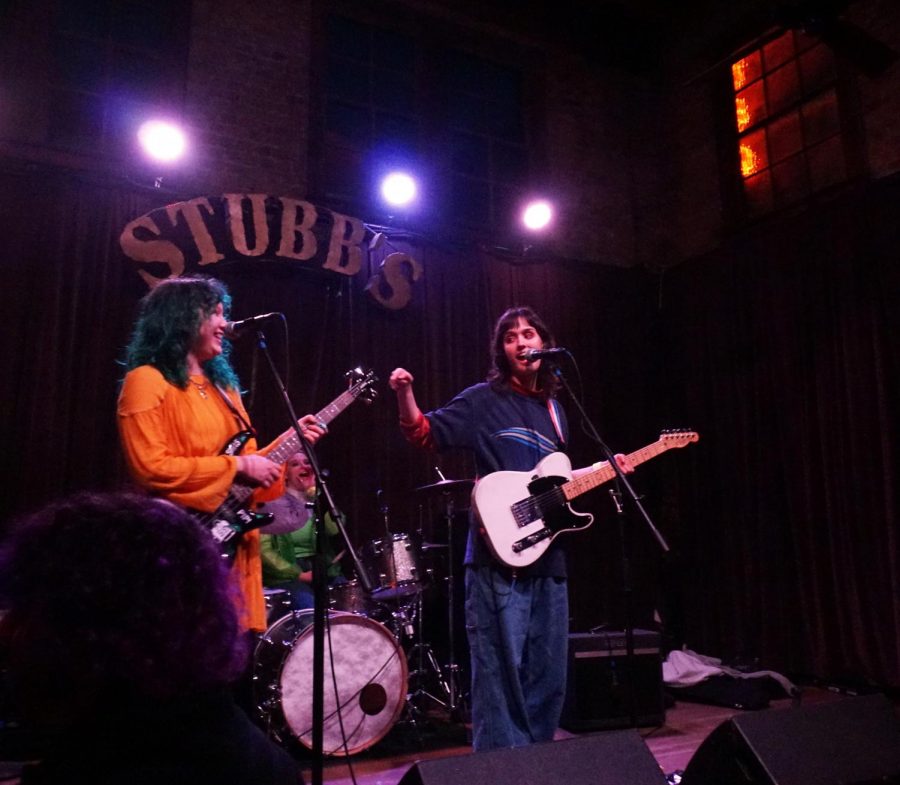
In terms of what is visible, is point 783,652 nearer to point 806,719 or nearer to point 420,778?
point 806,719

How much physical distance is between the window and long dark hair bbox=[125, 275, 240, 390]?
5437mm

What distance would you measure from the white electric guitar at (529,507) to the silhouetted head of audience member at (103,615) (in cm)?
201

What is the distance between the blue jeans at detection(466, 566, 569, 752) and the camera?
2.79 meters

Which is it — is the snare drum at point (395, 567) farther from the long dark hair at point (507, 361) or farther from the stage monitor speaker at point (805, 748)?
the stage monitor speaker at point (805, 748)

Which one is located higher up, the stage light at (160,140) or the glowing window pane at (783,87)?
the glowing window pane at (783,87)

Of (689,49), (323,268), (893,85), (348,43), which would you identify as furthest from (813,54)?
(323,268)

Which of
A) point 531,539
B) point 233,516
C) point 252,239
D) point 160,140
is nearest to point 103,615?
point 233,516

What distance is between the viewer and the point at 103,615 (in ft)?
2.95

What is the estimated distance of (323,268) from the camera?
5.70 meters

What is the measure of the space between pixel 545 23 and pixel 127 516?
25.8ft

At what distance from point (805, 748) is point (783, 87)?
630 cm

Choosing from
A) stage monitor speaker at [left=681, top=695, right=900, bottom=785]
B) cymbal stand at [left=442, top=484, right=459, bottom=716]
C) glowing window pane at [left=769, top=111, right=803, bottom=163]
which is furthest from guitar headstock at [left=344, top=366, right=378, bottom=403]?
glowing window pane at [left=769, top=111, right=803, bottom=163]

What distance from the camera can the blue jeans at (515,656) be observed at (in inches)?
110

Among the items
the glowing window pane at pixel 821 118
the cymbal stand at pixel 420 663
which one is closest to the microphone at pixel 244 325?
the cymbal stand at pixel 420 663
